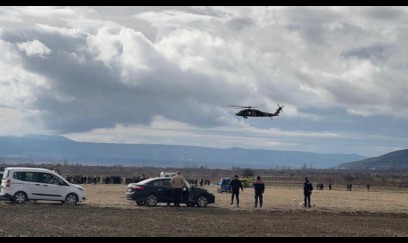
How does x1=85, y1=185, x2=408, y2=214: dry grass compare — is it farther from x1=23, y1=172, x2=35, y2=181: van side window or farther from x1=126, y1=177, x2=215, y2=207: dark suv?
x1=23, y1=172, x2=35, y2=181: van side window

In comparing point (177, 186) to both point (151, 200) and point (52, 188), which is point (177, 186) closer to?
point (151, 200)

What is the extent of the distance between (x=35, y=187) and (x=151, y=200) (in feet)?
16.6

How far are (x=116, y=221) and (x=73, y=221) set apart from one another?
4.39 ft

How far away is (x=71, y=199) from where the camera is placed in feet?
105

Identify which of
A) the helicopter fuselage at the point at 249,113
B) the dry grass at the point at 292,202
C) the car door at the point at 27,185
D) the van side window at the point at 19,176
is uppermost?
the helicopter fuselage at the point at 249,113

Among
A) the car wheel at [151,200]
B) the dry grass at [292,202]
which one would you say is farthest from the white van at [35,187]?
the car wheel at [151,200]

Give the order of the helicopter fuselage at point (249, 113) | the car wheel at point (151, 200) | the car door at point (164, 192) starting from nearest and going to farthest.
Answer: the car wheel at point (151, 200) < the car door at point (164, 192) < the helicopter fuselage at point (249, 113)

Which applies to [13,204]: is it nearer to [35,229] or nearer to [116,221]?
[116,221]

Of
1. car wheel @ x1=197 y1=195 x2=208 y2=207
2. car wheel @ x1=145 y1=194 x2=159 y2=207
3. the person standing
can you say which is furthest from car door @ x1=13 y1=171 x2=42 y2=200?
car wheel @ x1=197 y1=195 x2=208 y2=207

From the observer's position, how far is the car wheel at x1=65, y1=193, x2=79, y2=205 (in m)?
32.0

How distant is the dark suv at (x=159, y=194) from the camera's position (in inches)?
1280

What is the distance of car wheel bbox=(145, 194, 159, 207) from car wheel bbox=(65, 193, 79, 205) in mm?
3107

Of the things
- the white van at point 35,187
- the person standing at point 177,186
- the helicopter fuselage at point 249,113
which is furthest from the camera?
the helicopter fuselage at point 249,113

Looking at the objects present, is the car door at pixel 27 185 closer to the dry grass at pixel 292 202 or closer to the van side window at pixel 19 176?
the van side window at pixel 19 176
